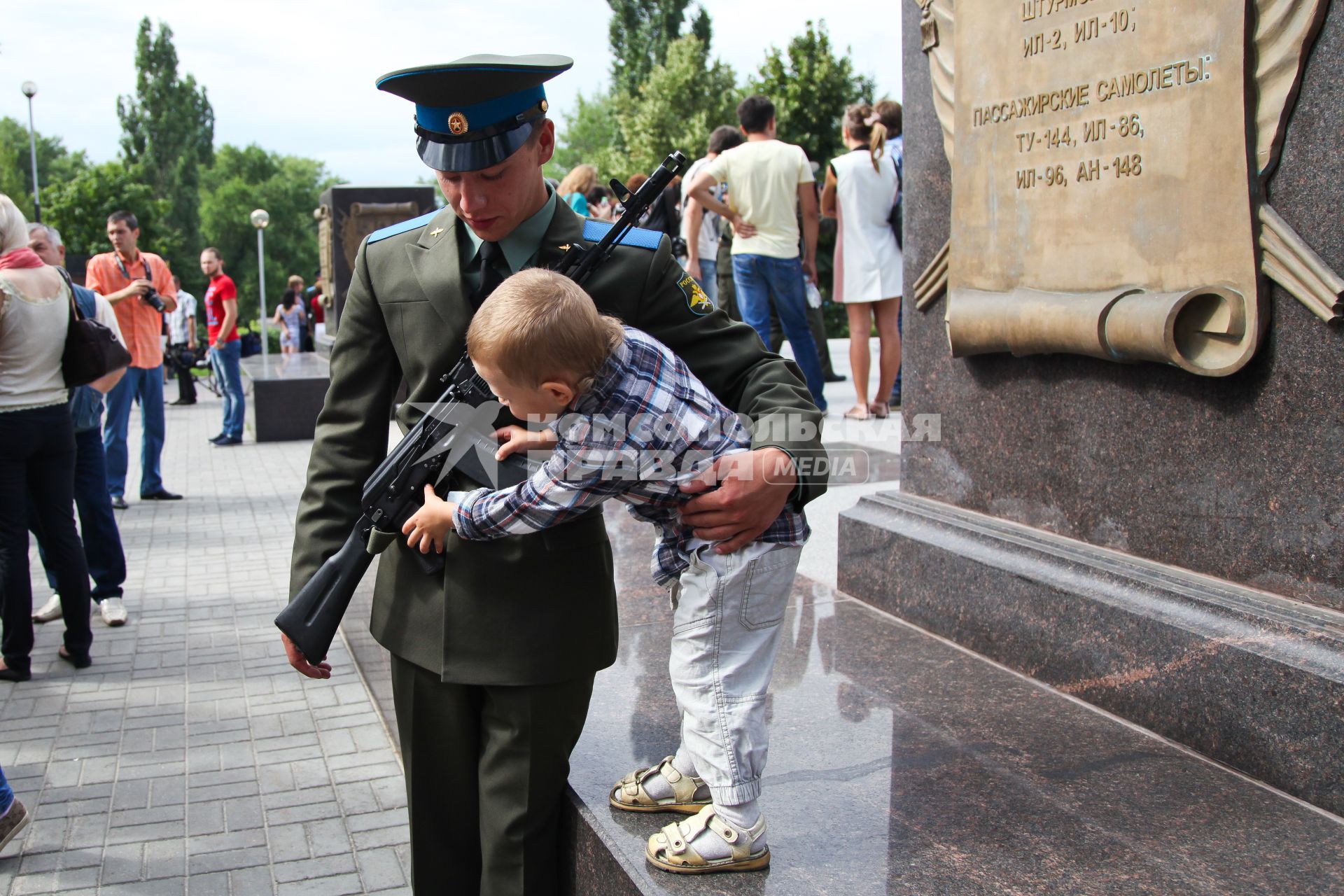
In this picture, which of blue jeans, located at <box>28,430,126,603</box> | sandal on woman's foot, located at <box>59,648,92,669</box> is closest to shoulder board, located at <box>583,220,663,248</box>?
sandal on woman's foot, located at <box>59,648,92,669</box>

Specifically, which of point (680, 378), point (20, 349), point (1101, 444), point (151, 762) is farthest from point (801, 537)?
point (20, 349)

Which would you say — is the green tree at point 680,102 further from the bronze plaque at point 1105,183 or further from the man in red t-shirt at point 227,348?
the bronze plaque at point 1105,183

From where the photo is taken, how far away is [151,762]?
4.39 meters

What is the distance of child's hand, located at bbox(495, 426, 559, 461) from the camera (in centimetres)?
205

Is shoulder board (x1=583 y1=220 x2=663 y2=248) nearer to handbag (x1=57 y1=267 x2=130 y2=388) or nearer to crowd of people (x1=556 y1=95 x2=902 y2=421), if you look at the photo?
handbag (x1=57 y1=267 x2=130 y2=388)

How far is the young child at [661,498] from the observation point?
188cm

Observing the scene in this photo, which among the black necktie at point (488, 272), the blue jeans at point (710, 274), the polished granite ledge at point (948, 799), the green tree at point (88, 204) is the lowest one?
the polished granite ledge at point (948, 799)

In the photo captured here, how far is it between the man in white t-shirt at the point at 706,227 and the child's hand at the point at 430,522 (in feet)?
23.7

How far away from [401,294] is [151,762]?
293cm

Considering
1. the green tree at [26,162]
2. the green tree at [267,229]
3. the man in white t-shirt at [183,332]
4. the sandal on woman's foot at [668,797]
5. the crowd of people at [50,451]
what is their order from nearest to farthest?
the sandal on woman's foot at [668,797], the crowd of people at [50,451], the man in white t-shirt at [183,332], the green tree at [26,162], the green tree at [267,229]

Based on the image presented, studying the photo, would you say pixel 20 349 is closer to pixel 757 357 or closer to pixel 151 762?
pixel 151 762

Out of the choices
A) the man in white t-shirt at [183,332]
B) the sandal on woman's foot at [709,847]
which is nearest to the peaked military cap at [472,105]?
the sandal on woman's foot at [709,847]

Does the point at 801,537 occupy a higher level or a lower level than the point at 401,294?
lower

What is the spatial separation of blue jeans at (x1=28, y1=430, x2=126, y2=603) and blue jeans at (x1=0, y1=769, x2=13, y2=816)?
2.30m
